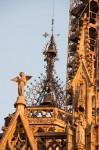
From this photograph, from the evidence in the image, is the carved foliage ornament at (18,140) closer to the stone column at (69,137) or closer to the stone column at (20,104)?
the stone column at (20,104)

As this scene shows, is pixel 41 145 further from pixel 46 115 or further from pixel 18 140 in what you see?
pixel 46 115

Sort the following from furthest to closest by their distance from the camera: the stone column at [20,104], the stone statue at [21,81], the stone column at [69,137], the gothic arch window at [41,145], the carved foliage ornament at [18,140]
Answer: the stone statue at [21,81] < the stone column at [20,104] < the gothic arch window at [41,145] < the carved foliage ornament at [18,140] < the stone column at [69,137]

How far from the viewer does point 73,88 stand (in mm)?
24469

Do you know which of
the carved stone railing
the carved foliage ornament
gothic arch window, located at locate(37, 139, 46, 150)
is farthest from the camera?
the carved stone railing

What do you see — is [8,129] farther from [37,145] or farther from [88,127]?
[88,127]

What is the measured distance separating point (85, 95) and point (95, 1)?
595 inches

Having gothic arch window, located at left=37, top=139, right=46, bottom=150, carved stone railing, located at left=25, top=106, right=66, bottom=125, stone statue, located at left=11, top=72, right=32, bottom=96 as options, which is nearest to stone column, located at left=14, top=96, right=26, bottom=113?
stone statue, located at left=11, top=72, right=32, bottom=96

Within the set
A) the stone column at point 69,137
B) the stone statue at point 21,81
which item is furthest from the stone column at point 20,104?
the stone column at point 69,137

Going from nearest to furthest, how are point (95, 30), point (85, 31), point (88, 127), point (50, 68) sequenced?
1. point (88, 127)
2. point (85, 31)
3. point (95, 30)
4. point (50, 68)

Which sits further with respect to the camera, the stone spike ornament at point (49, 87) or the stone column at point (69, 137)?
the stone spike ornament at point (49, 87)

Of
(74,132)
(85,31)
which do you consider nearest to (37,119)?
(85,31)

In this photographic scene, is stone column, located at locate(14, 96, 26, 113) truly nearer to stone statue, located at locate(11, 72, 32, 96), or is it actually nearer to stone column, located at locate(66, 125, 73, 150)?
stone statue, located at locate(11, 72, 32, 96)

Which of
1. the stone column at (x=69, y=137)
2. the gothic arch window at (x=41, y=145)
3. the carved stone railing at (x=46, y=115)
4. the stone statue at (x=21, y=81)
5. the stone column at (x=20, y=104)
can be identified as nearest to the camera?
the stone column at (x=69, y=137)

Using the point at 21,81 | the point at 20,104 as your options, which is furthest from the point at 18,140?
the point at 21,81
